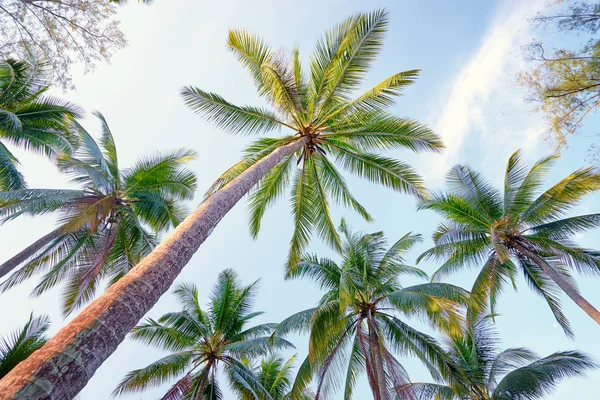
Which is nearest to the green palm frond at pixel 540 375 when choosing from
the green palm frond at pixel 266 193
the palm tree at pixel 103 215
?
the green palm frond at pixel 266 193

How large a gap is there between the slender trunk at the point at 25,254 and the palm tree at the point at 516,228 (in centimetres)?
1290

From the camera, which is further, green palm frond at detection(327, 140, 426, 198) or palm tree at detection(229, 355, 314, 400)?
palm tree at detection(229, 355, 314, 400)

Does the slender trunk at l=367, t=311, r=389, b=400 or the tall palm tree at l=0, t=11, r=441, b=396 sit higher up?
the tall palm tree at l=0, t=11, r=441, b=396

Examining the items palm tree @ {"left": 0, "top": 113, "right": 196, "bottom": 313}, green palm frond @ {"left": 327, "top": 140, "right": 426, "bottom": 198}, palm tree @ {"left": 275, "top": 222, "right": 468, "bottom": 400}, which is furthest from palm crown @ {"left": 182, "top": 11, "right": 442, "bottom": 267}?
palm tree @ {"left": 0, "top": 113, "right": 196, "bottom": 313}

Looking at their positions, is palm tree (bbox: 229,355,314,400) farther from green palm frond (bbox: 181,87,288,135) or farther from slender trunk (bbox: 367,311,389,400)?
green palm frond (bbox: 181,87,288,135)

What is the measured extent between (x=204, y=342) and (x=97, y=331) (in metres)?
12.3

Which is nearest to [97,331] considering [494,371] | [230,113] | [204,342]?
[230,113]

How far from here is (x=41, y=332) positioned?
9.31 meters

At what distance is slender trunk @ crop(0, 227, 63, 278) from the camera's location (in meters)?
8.77

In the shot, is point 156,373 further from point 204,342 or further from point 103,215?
point 103,215

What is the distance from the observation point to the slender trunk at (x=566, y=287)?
920cm

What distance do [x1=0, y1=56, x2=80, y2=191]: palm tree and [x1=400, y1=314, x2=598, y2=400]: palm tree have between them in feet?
48.6

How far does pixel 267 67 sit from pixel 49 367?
8729mm

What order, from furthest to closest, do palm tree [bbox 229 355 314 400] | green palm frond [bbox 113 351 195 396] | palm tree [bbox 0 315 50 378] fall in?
palm tree [bbox 229 355 314 400], green palm frond [bbox 113 351 195 396], palm tree [bbox 0 315 50 378]
